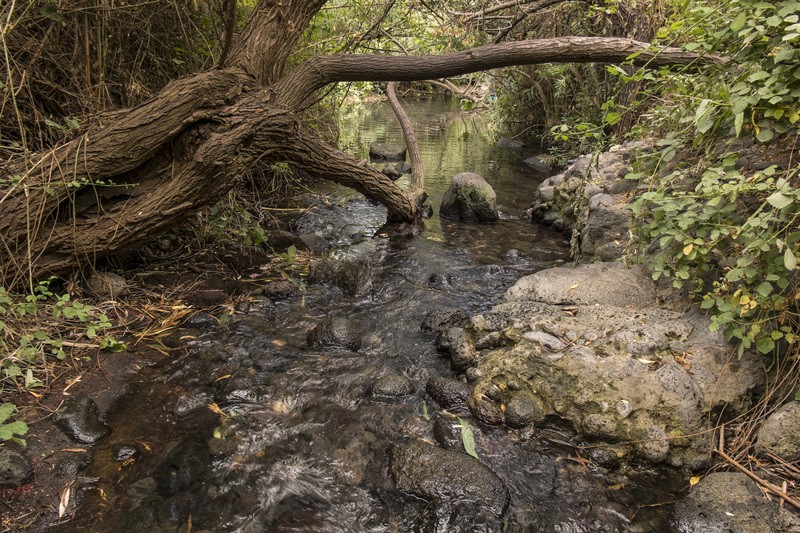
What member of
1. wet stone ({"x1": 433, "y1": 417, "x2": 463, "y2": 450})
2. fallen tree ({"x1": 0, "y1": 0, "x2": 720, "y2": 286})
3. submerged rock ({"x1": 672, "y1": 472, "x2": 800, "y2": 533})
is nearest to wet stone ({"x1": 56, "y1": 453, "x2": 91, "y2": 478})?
fallen tree ({"x1": 0, "y1": 0, "x2": 720, "y2": 286})

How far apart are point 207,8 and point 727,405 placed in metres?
5.86

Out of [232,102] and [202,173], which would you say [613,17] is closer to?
[232,102]

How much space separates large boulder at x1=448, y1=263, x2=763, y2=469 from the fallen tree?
1.84 m

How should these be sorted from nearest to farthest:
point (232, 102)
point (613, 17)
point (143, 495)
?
point (143, 495) → point (232, 102) → point (613, 17)

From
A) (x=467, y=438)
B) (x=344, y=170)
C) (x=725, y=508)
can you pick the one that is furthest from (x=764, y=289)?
(x=344, y=170)

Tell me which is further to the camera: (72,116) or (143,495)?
(72,116)

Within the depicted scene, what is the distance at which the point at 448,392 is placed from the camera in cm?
322

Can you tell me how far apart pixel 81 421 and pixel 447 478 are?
82.6 inches

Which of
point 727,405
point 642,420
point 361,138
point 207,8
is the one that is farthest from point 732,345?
point 361,138

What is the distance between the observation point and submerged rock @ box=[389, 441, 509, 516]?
2.48 m

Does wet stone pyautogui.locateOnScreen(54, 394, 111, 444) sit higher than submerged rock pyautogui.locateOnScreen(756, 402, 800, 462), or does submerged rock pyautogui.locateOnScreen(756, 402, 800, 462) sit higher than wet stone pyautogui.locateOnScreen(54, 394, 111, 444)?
submerged rock pyautogui.locateOnScreen(756, 402, 800, 462)

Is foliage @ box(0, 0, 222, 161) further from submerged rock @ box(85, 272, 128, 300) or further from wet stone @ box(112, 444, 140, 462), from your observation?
wet stone @ box(112, 444, 140, 462)

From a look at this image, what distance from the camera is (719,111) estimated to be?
281 centimetres

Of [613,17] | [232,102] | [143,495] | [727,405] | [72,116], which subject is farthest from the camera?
[613,17]
